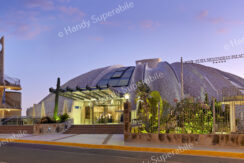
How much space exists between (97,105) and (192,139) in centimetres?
2199

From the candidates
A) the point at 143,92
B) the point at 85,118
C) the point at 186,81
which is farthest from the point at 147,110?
the point at 186,81

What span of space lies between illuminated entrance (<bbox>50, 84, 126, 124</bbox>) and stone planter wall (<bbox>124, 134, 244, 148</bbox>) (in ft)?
47.3

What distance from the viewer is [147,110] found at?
1883cm

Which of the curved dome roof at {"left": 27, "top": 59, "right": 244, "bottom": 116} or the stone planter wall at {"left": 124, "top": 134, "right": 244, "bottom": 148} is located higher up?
the curved dome roof at {"left": 27, "top": 59, "right": 244, "bottom": 116}

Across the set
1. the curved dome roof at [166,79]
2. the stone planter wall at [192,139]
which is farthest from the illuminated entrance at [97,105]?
the stone planter wall at [192,139]

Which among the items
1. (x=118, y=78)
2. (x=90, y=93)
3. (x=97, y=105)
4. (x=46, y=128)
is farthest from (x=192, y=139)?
(x=118, y=78)

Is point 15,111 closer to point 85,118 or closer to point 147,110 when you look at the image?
point 85,118

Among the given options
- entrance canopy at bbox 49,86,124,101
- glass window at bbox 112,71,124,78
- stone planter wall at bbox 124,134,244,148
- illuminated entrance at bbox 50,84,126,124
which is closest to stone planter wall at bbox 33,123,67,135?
entrance canopy at bbox 49,86,124,101

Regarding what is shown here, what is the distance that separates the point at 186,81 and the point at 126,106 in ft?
121

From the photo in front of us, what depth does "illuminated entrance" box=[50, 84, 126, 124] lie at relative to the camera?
103ft

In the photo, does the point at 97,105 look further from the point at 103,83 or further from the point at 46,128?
the point at 103,83

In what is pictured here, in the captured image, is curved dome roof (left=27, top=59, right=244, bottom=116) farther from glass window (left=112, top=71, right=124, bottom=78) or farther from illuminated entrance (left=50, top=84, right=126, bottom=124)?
illuminated entrance (left=50, top=84, right=126, bottom=124)

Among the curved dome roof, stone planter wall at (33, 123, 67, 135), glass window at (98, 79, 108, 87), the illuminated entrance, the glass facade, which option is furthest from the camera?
glass window at (98, 79, 108, 87)

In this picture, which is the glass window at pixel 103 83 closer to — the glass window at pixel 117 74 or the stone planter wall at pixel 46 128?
the glass window at pixel 117 74
